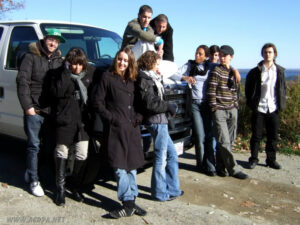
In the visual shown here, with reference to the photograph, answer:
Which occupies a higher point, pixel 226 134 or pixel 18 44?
pixel 18 44

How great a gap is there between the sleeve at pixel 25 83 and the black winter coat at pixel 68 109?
0.30m

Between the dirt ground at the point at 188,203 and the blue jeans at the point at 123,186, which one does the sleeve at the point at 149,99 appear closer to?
the blue jeans at the point at 123,186

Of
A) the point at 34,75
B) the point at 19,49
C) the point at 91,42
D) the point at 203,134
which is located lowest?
the point at 203,134

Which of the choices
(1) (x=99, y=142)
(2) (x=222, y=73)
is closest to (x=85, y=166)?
(1) (x=99, y=142)

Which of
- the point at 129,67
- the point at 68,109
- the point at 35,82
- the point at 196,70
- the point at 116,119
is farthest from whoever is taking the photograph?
the point at 196,70

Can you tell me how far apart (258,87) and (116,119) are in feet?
9.83

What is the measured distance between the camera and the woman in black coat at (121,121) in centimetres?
387

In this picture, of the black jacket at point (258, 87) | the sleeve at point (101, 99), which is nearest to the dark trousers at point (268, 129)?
the black jacket at point (258, 87)

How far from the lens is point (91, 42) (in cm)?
569

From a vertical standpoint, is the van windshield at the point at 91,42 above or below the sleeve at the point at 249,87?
above

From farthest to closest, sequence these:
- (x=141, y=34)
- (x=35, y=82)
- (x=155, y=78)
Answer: (x=141, y=34)
(x=35, y=82)
(x=155, y=78)

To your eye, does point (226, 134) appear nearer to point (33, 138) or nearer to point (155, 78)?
point (155, 78)

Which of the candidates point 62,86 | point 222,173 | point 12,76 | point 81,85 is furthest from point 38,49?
point 222,173

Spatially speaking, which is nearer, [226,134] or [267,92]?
[226,134]
